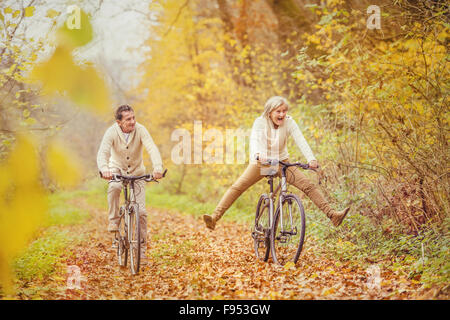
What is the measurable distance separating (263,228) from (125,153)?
217cm

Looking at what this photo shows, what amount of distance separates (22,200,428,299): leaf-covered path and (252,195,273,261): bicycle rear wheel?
0.17 metres

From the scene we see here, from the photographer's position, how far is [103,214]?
558 inches

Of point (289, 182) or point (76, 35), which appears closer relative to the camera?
point (76, 35)

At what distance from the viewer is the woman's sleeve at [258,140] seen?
5.39 metres

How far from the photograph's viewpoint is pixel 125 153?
5.78 meters

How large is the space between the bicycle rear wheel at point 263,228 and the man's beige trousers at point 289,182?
36 centimetres

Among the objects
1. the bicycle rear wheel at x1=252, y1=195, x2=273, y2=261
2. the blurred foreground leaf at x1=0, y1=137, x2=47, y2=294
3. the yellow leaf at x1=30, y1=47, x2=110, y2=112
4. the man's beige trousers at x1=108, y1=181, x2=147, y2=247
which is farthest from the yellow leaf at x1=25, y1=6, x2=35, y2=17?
the bicycle rear wheel at x1=252, y1=195, x2=273, y2=261

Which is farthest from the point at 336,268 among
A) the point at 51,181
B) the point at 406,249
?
the point at 51,181

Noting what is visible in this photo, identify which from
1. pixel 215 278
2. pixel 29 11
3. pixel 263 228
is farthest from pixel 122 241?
pixel 29 11

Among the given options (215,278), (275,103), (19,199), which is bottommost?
(215,278)

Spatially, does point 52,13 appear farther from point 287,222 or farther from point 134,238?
point 287,222

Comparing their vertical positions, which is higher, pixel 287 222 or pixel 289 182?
pixel 289 182

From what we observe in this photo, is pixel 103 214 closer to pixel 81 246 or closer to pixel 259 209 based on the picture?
pixel 81 246

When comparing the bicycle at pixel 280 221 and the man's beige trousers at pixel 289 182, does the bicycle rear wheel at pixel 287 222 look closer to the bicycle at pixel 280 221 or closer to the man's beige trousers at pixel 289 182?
the bicycle at pixel 280 221
